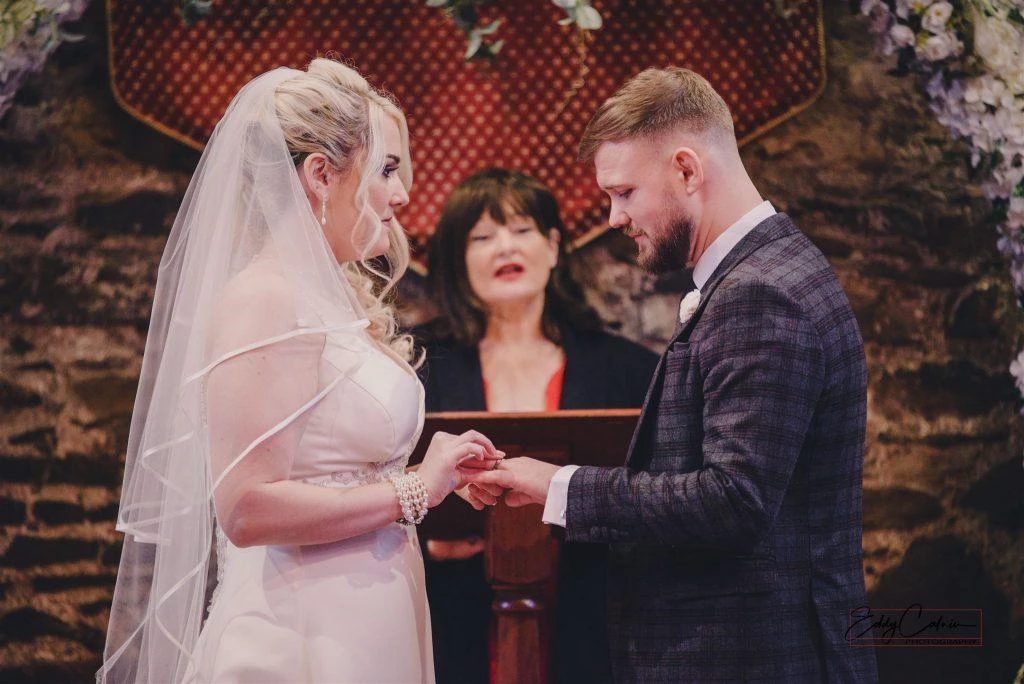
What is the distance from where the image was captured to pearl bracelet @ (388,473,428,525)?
2002 mm

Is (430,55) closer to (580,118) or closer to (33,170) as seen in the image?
(580,118)

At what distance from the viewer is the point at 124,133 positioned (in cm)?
370

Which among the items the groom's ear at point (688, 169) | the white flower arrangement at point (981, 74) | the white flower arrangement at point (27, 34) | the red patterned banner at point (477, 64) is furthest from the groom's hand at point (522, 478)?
the white flower arrangement at point (27, 34)

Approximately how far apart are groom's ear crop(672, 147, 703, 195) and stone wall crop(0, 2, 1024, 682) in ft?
4.99

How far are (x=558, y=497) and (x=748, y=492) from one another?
0.40 meters

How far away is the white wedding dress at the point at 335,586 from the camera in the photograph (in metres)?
1.96

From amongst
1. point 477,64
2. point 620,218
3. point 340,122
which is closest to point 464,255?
point 477,64

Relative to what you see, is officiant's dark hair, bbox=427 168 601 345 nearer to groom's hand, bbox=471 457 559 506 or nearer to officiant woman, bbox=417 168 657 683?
officiant woman, bbox=417 168 657 683

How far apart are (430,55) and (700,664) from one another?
2.47 m

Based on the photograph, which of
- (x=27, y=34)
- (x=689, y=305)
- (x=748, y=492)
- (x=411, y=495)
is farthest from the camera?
(x=27, y=34)

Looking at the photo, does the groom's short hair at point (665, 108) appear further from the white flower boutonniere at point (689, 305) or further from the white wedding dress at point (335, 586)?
the white wedding dress at point (335, 586)

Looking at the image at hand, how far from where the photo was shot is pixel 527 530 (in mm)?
2217

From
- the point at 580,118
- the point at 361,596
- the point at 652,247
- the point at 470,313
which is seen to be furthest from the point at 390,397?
the point at 580,118

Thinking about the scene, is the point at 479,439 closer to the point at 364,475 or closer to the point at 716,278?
the point at 364,475
